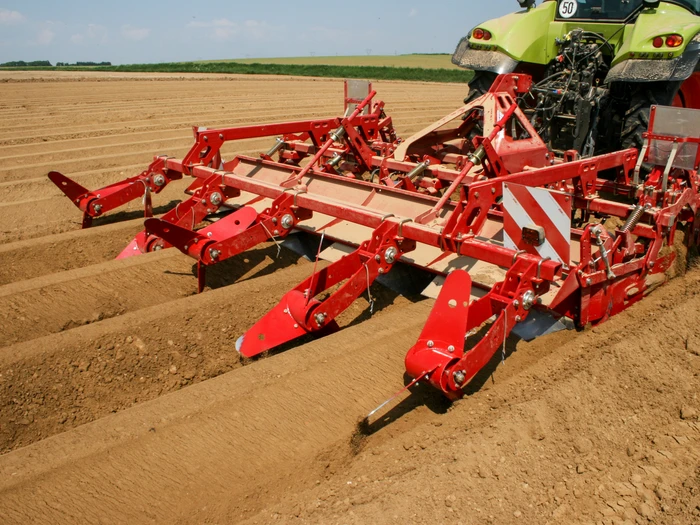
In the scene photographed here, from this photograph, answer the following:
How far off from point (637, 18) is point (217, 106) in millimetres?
9727

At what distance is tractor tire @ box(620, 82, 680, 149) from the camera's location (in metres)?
5.00

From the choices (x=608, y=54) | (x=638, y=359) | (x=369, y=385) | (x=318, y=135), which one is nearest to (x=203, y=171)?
(x=318, y=135)

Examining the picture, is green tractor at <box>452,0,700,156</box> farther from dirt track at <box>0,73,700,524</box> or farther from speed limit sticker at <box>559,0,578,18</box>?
dirt track at <box>0,73,700,524</box>

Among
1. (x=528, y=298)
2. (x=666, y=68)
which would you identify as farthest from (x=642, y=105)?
(x=528, y=298)

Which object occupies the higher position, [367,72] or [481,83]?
[481,83]

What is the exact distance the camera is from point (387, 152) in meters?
5.61

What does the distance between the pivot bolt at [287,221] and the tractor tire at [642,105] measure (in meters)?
2.80

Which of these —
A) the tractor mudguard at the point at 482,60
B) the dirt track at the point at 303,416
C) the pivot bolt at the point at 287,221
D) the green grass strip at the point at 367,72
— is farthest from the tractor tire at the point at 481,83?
the green grass strip at the point at 367,72

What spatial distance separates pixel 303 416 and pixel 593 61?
439 cm

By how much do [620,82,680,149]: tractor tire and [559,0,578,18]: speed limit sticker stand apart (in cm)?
127

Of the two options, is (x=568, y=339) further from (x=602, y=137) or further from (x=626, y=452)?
(x=602, y=137)

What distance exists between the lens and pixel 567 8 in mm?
5965

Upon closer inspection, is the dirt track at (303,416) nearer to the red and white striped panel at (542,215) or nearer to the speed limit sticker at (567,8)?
the red and white striped panel at (542,215)

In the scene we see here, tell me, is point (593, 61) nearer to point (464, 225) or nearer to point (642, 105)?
point (642, 105)
